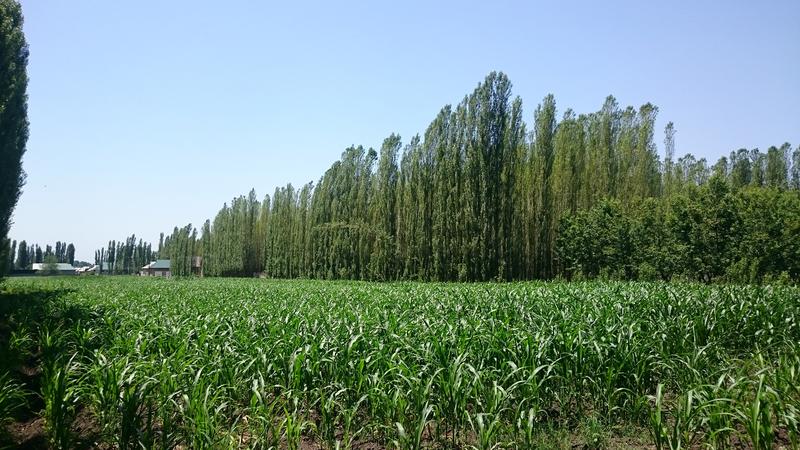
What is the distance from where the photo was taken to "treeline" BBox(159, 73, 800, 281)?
70.6ft

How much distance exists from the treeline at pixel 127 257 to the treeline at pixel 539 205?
8628cm

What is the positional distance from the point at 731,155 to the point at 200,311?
5286cm

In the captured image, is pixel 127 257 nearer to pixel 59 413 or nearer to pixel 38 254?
pixel 38 254

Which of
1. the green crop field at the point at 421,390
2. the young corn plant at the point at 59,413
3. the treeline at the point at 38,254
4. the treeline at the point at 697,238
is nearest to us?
the green crop field at the point at 421,390

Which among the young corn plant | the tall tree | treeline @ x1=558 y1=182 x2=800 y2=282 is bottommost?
the young corn plant

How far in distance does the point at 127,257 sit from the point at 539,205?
108 m

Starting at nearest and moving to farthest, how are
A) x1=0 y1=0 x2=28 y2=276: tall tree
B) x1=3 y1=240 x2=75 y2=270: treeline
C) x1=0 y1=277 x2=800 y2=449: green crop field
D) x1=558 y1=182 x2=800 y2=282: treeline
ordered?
x1=0 y1=277 x2=800 y2=449: green crop field < x1=0 y1=0 x2=28 y2=276: tall tree < x1=558 y1=182 x2=800 y2=282: treeline < x1=3 y1=240 x2=75 y2=270: treeline

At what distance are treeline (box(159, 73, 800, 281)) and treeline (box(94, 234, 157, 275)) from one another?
86277mm

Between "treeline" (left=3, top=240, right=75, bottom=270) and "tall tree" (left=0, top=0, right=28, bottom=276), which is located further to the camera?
"treeline" (left=3, top=240, right=75, bottom=270)

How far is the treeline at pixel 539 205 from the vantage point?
2153 cm

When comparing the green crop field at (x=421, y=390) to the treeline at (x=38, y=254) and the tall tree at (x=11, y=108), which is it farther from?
the treeline at (x=38, y=254)

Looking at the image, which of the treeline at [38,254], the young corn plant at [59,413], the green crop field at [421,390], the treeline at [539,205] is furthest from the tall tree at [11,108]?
the treeline at [38,254]

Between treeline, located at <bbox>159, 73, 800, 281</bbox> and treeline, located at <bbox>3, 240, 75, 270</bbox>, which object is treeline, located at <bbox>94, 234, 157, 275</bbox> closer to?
treeline, located at <bbox>3, 240, 75, 270</bbox>

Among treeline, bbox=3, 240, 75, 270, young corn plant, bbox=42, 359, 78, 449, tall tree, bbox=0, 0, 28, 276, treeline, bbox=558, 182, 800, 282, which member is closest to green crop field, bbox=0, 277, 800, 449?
young corn plant, bbox=42, 359, 78, 449
